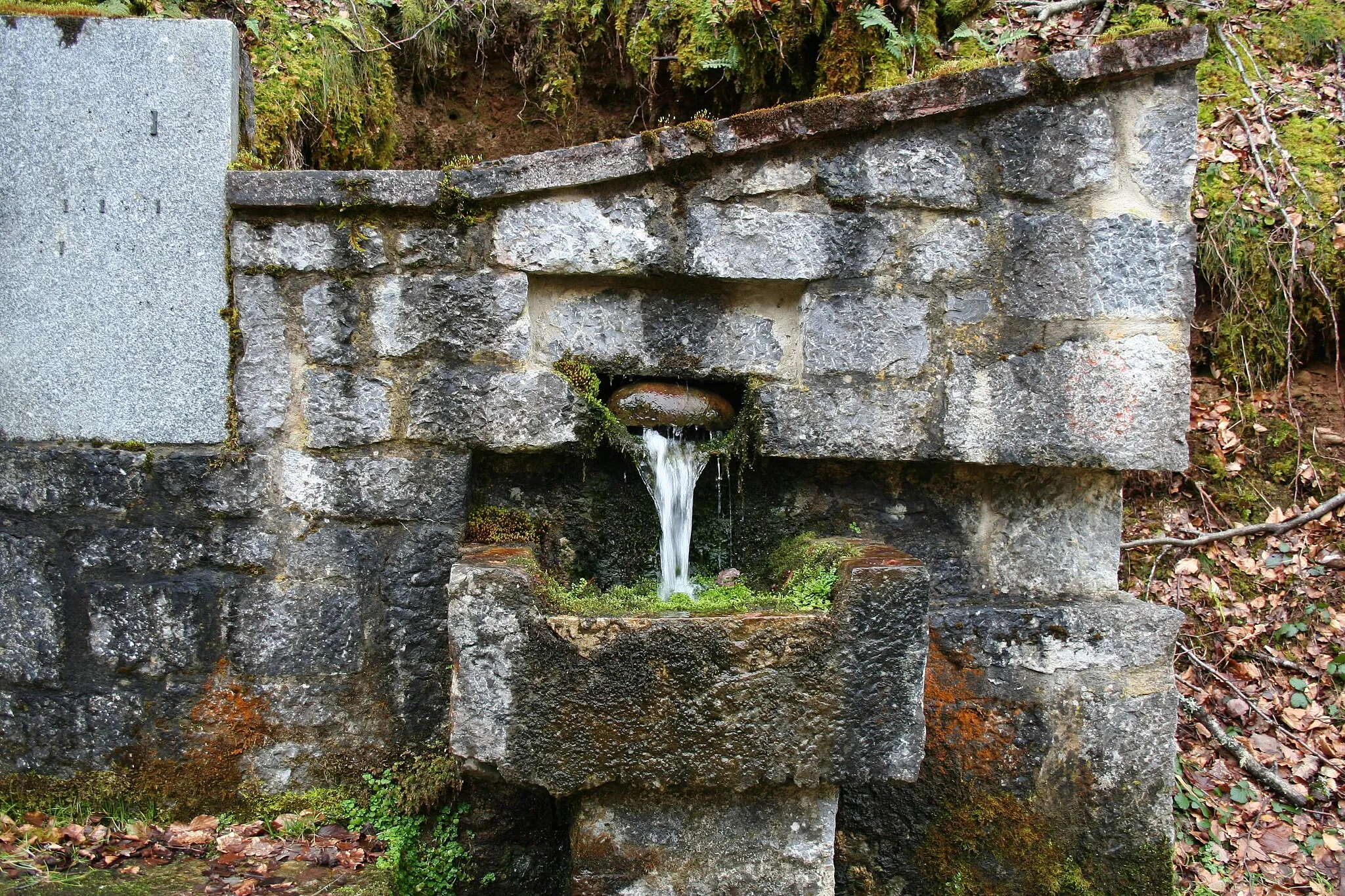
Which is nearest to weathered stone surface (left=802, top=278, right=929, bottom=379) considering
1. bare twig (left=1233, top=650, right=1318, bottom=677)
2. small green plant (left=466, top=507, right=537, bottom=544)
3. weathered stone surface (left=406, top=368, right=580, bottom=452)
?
weathered stone surface (left=406, top=368, right=580, bottom=452)

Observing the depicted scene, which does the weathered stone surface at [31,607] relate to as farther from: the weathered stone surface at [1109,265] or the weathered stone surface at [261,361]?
the weathered stone surface at [1109,265]

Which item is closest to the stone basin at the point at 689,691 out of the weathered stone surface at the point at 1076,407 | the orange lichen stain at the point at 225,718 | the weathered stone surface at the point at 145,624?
the weathered stone surface at the point at 1076,407

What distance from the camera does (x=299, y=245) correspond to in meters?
2.56

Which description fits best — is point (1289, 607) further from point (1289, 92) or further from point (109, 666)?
point (109, 666)

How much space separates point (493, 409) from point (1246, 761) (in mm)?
3124

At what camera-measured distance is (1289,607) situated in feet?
12.5

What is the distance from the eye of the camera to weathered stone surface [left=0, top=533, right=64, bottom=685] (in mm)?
2557

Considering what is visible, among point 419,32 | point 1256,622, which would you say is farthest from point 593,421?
point 1256,622

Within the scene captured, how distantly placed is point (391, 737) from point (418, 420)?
94 centimetres

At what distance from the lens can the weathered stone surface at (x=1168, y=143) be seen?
253cm

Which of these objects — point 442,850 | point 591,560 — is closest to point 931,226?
point 591,560

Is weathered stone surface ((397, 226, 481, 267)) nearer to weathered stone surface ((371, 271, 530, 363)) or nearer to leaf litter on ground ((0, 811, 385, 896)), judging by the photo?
weathered stone surface ((371, 271, 530, 363))

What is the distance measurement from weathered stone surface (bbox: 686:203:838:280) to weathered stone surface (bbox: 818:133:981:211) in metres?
0.12

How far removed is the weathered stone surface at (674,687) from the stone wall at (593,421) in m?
0.65
